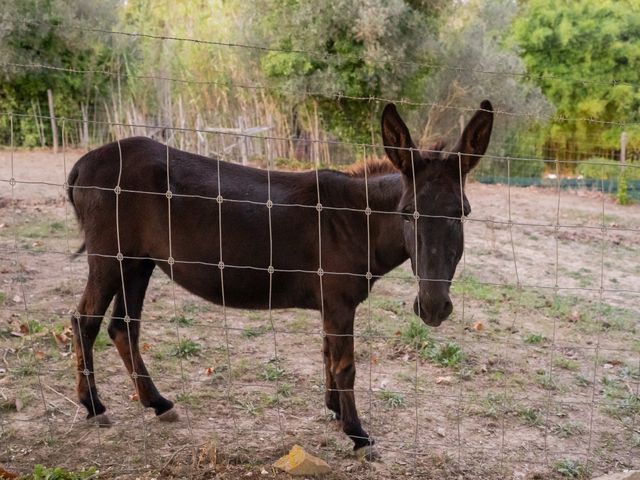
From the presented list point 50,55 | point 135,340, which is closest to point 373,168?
point 135,340

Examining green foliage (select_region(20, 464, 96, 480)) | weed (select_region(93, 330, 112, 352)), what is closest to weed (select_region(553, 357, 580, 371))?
weed (select_region(93, 330, 112, 352))

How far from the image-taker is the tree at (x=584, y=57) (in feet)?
74.2

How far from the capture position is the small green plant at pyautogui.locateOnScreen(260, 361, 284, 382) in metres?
4.91

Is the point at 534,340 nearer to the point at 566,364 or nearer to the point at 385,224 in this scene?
the point at 566,364

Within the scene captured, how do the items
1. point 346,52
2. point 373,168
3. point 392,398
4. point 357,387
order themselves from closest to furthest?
point 373,168
point 392,398
point 357,387
point 346,52

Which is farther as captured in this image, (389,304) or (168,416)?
(389,304)

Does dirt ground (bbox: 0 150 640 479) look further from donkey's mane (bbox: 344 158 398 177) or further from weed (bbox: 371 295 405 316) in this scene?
donkey's mane (bbox: 344 158 398 177)

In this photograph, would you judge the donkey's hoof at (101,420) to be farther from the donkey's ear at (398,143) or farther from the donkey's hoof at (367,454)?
the donkey's ear at (398,143)

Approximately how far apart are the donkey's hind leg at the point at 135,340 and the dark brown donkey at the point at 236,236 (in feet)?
0.48

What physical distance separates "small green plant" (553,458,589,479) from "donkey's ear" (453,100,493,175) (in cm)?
187

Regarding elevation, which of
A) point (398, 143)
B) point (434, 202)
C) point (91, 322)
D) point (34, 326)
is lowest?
point (34, 326)

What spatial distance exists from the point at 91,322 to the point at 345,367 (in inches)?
63.8

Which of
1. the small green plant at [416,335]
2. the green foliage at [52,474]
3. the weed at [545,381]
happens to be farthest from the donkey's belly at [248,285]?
the weed at [545,381]

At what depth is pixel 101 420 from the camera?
4.06m
